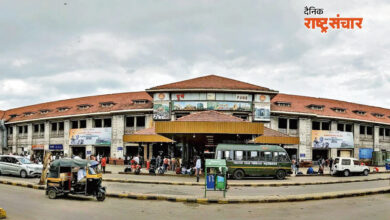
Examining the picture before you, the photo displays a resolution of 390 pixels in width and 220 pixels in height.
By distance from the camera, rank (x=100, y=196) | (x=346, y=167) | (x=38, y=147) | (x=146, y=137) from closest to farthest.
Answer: (x=100, y=196)
(x=346, y=167)
(x=146, y=137)
(x=38, y=147)

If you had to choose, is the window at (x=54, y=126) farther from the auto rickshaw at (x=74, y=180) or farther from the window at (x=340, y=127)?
the auto rickshaw at (x=74, y=180)

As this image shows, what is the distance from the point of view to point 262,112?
4256 cm

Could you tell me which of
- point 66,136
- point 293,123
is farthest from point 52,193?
point 66,136

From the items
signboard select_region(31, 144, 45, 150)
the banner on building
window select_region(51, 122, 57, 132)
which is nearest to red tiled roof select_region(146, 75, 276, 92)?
the banner on building

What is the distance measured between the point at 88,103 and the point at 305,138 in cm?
2957

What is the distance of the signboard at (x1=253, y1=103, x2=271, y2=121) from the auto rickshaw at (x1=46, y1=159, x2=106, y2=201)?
97.9 feet

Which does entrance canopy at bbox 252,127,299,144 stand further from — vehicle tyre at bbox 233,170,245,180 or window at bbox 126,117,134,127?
window at bbox 126,117,134,127

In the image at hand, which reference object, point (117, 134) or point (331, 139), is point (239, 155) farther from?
point (331, 139)

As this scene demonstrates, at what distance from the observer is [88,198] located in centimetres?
1487

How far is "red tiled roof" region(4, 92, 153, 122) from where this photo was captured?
4700 centimetres

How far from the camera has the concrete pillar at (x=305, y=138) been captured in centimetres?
4488

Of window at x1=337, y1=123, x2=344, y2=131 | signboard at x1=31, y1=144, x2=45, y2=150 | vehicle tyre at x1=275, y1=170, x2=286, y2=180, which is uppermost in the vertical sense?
window at x1=337, y1=123, x2=344, y2=131

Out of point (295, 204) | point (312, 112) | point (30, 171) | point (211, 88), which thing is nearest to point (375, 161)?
point (312, 112)

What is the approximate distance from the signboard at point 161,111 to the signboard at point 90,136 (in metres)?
7.14
